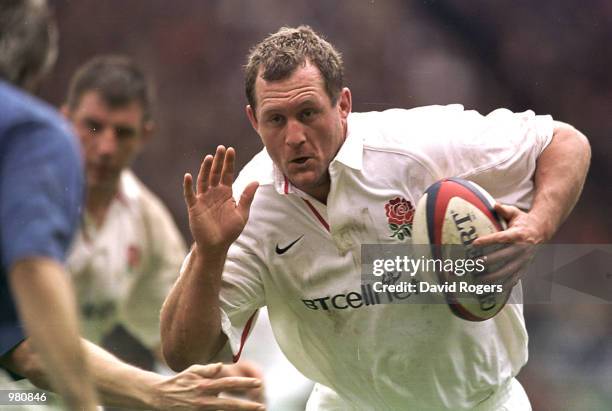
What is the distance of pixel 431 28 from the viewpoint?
12.9 ft

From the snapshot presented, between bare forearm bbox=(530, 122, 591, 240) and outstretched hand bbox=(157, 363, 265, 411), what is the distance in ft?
3.36

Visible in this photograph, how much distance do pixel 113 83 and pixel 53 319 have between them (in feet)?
7.62

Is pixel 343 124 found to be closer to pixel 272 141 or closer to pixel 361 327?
pixel 272 141

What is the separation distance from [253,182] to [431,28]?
4.09ft

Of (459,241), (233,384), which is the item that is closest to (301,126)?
(459,241)

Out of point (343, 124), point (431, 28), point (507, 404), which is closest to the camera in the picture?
point (343, 124)

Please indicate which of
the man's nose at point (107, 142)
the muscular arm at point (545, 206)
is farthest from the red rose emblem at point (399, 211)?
the man's nose at point (107, 142)

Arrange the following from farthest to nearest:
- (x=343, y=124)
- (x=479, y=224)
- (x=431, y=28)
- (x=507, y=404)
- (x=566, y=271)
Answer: (x=431, y=28) < (x=566, y=271) < (x=507, y=404) < (x=343, y=124) < (x=479, y=224)

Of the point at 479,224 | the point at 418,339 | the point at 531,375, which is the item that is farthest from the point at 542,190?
the point at 531,375

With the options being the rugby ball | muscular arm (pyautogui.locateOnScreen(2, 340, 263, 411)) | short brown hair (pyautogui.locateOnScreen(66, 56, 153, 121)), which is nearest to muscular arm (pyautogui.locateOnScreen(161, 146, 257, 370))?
muscular arm (pyautogui.locateOnScreen(2, 340, 263, 411))

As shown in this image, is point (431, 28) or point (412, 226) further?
point (431, 28)

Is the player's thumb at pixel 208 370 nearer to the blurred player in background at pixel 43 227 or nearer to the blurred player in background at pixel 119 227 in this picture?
the blurred player in background at pixel 119 227

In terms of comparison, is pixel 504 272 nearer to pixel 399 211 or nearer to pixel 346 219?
pixel 399 211

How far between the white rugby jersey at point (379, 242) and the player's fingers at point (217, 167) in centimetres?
18
